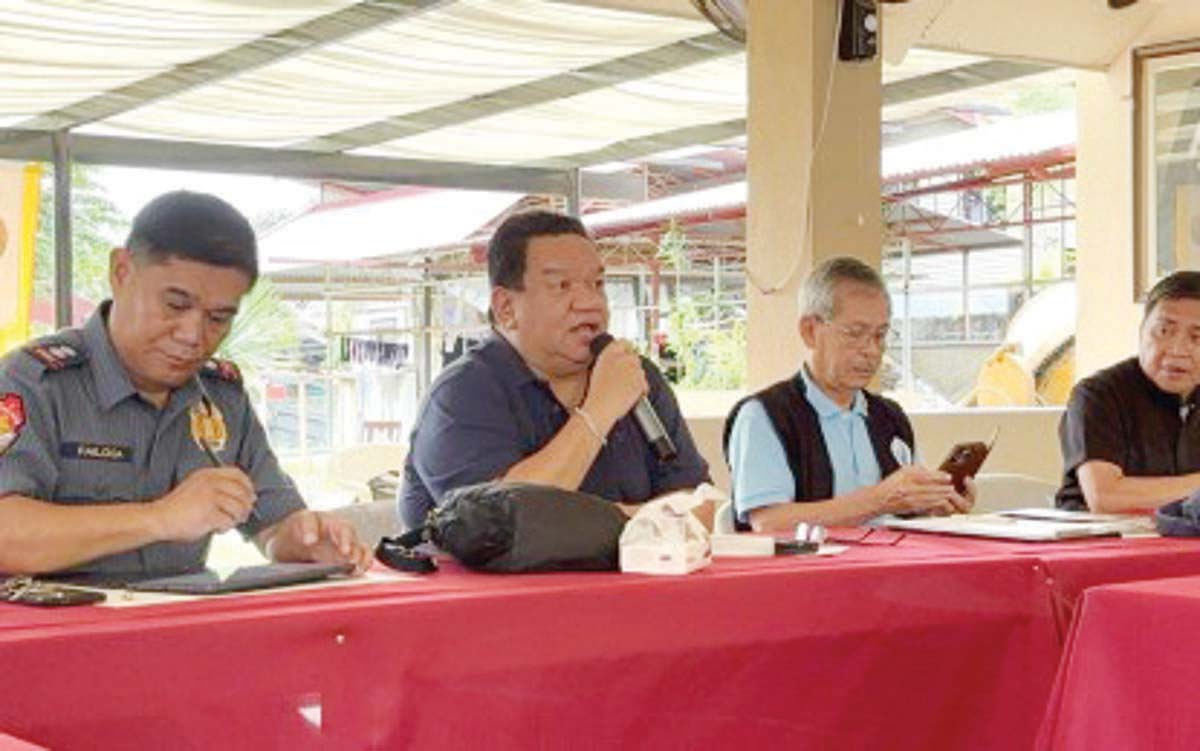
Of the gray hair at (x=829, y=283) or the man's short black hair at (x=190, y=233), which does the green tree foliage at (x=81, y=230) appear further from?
the man's short black hair at (x=190, y=233)

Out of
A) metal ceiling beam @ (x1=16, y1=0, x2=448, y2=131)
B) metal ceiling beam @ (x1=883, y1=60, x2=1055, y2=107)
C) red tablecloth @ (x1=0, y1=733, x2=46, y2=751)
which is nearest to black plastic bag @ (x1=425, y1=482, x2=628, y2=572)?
red tablecloth @ (x1=0, y1=733, x2=46, y2=751)

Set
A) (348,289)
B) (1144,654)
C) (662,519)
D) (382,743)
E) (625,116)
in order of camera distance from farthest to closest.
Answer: (348,289), (625,116), (662,519), (1144,654), (382,743)

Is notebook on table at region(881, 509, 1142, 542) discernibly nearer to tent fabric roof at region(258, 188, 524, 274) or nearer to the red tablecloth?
the red tablecloth

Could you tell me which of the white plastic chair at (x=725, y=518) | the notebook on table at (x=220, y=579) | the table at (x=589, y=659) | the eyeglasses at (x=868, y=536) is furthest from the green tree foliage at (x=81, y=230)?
the table at (x=589, y=659)

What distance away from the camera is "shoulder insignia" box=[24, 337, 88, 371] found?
218 centimetres

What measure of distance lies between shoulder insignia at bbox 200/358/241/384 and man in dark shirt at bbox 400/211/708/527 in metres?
0.33

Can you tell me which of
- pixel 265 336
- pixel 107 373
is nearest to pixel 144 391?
pixel 107 373

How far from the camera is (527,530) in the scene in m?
2.02

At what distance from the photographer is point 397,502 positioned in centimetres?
277

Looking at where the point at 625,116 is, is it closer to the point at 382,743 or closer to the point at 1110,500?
the point at 1110,500

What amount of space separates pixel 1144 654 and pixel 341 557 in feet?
3.31

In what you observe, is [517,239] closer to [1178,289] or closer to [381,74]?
[1178,289]

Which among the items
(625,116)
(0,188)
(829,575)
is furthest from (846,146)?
(829,575)

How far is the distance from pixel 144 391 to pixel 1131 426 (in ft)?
7.09
